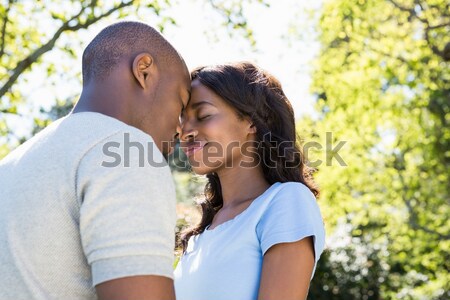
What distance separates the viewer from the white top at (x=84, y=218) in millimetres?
1289

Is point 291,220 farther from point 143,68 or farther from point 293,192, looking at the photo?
point 143,68

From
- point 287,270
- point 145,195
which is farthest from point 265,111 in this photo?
point 145,195

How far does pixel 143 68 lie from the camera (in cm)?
168

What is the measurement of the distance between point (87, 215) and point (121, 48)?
0.60 m

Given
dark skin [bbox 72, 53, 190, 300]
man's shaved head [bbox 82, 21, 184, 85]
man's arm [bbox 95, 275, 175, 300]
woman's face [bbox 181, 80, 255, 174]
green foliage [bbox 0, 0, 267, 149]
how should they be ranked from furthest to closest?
1. green foliage [bbox 0, 0, 267, 149]
2. woman's face [bbox 181, 80, 255, 174]
3. man's shaved head [bbox 82, 21, 184, 85]
4. dark skin [bbox 72, 53, 190, 300]
5. man's arm [bbox 95, 275, 175, 300]

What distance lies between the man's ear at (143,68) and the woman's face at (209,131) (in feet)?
3.38

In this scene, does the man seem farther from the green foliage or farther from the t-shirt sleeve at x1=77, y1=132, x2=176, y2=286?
the green foliage

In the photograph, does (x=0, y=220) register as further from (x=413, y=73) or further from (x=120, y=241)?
(x=413, y=73)

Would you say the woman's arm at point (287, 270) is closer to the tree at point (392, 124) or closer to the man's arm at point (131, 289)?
the man's arm at point (131, 289)

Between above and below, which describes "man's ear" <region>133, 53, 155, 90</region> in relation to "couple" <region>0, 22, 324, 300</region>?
above

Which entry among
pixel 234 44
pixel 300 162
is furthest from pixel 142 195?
pixel 234 44

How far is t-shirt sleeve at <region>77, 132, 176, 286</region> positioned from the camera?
1.28m

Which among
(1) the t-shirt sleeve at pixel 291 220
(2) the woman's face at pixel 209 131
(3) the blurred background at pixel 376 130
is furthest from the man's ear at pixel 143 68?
(3) the blurred background at pixel 376 130

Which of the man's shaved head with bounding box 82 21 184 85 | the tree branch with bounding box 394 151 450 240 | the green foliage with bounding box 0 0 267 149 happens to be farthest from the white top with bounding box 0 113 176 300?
the tree branch with bounding box 394 151 450 240
